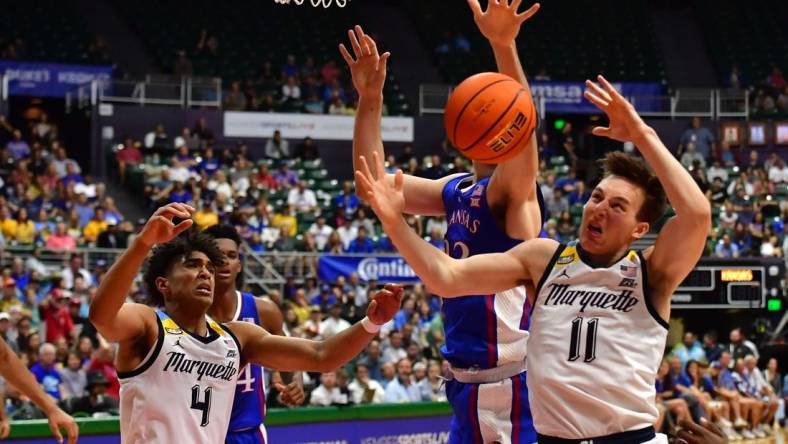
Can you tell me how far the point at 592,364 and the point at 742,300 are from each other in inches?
579

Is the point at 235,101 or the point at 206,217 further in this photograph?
the point at 235,101

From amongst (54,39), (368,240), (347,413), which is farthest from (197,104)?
(347,413)

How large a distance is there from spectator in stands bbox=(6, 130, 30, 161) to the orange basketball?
16654 mm

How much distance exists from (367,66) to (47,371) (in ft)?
25.1

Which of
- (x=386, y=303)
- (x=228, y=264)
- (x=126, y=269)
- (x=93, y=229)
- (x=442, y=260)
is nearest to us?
(x=442, y=260)

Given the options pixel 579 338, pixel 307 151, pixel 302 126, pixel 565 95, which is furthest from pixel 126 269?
pixel 565 95

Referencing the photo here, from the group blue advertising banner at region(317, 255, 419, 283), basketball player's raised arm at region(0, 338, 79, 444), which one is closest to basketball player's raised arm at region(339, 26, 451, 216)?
basketball player's raised arm at region(0, 338, 79, 444)

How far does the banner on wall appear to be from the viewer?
23.5m

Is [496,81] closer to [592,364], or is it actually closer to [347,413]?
[592,364]

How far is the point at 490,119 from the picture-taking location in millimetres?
4527

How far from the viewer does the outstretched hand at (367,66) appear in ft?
17.7

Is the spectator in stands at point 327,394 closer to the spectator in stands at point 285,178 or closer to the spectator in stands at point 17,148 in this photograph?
the spectator in stands at point 285,178

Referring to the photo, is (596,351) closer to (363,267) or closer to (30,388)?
(30,388)

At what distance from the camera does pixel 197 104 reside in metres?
23.5
